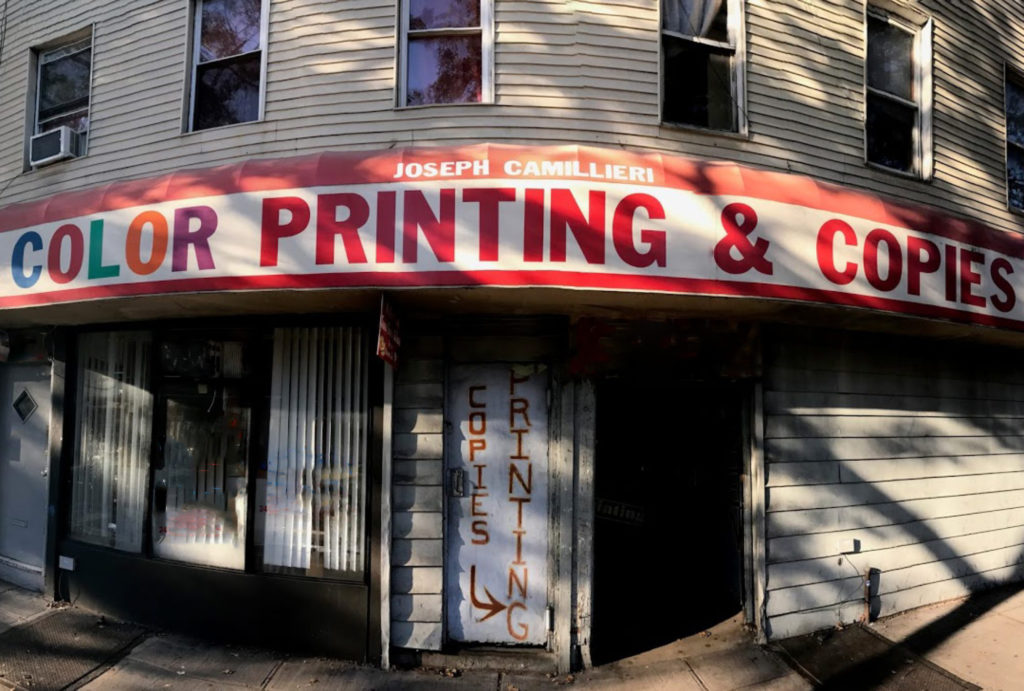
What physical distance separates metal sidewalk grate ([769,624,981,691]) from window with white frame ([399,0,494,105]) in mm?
5527

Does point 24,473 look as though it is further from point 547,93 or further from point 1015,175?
point 1015,175

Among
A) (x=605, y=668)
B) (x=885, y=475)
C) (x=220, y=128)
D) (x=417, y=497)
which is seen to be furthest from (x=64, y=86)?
(x=885, y=475)

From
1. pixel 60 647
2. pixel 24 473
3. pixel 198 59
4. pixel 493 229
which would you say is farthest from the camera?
pixel 24 473

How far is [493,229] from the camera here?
4.32 meters

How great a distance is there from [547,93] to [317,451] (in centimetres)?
372

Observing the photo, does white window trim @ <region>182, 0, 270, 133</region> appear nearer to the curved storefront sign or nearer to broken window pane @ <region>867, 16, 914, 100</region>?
the curved storefront sign

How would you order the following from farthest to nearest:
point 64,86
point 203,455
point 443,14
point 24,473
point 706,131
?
point 64,86 < point 24,473 < point 203,455 < point 443,14 < point 706,131

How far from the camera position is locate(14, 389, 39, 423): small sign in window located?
687cm

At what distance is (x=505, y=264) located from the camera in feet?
14.0

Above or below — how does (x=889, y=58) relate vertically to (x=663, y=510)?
above

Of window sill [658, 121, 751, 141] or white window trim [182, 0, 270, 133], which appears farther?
white window trim [182, 0, 270, 133]

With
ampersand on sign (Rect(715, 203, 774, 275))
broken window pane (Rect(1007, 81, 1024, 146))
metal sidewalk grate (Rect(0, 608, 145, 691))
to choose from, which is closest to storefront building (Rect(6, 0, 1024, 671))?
ampersand on sign (Rect(715, 203, 774, 275))

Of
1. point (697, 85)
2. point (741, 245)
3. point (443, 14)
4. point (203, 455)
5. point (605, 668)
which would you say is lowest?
point (605, 668)

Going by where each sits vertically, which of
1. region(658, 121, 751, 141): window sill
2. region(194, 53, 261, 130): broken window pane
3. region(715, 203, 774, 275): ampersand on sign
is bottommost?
region(715, 203, 774, 275): ampersand on sign
